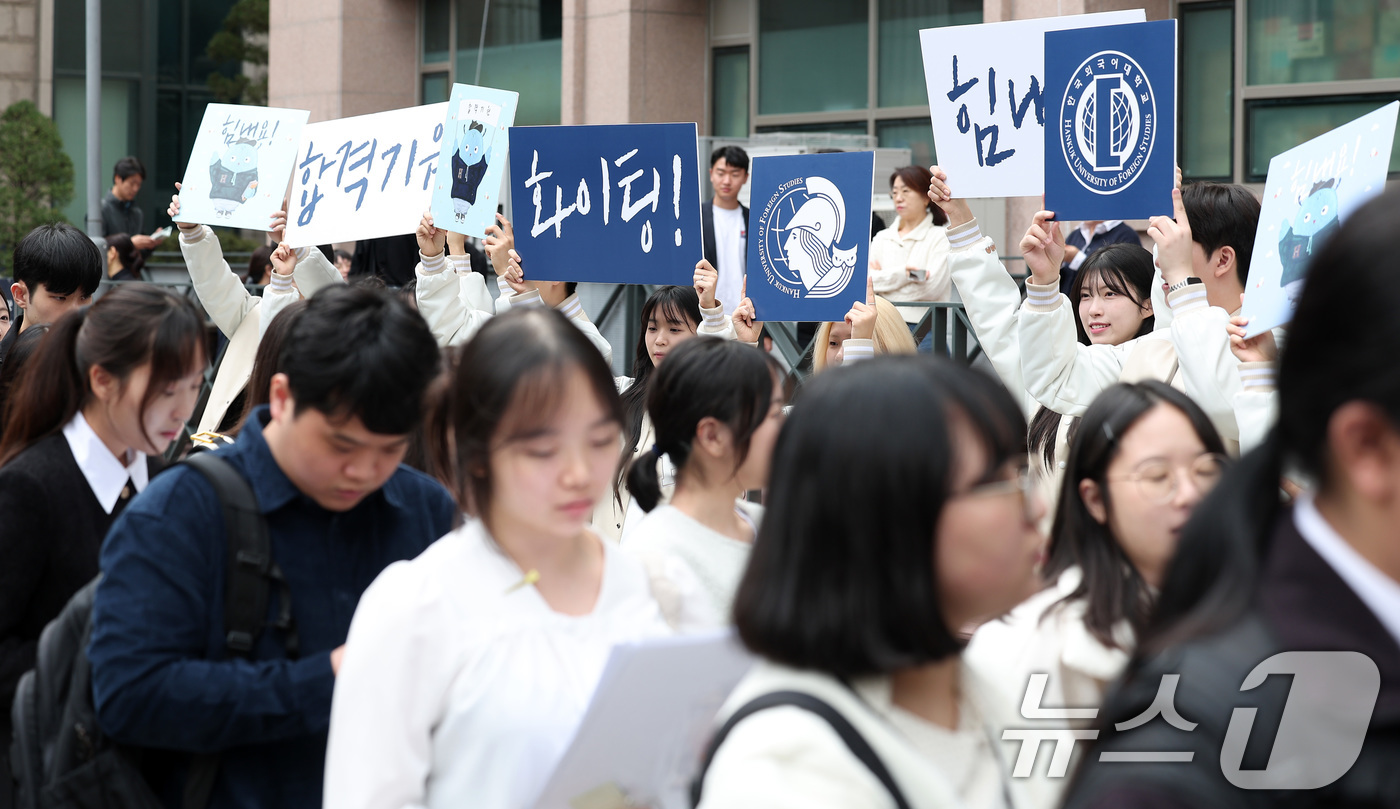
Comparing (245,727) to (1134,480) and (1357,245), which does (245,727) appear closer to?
(1134,480)

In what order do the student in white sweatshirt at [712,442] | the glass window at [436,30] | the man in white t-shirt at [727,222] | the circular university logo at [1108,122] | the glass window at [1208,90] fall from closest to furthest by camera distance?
the student in white sweatshirt at [712,442] < the circular university logo at [1108,122] < the man in white t-shirt at [727,222] < the glass window at [1208,90] < the glass window at [436,30]

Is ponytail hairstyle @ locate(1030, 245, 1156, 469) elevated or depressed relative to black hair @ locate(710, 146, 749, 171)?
depressed

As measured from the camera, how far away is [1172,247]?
4504 mm

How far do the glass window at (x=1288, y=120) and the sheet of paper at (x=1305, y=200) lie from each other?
17.8 feet

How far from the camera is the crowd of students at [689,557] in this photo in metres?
1.17

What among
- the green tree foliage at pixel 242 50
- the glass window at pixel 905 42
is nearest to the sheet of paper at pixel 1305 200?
the glass window at pixel 905 42

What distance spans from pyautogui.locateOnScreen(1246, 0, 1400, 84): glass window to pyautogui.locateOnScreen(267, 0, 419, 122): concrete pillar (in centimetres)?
914

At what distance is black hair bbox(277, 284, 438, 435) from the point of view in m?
2.30

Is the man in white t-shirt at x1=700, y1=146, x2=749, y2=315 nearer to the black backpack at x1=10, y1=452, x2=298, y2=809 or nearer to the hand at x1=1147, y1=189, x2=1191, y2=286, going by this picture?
the hand at x1=1147, y1=189, x2=1191, y2=286

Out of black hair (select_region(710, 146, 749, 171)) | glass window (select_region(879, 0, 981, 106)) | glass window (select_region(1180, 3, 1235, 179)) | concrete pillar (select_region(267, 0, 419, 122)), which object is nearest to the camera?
black hair (select_region(710, 146, 749, 171))

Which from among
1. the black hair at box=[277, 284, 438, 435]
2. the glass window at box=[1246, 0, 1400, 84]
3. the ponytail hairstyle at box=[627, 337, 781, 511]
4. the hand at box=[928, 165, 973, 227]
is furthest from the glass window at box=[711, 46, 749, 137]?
the black hair at box=[277, 284, 438, 435]

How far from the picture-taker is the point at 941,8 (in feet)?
36.7

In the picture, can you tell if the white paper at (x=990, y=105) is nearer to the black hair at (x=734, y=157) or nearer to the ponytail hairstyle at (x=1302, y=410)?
the black hair at (x=734, y=157)

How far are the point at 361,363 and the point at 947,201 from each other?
3.27 metres
